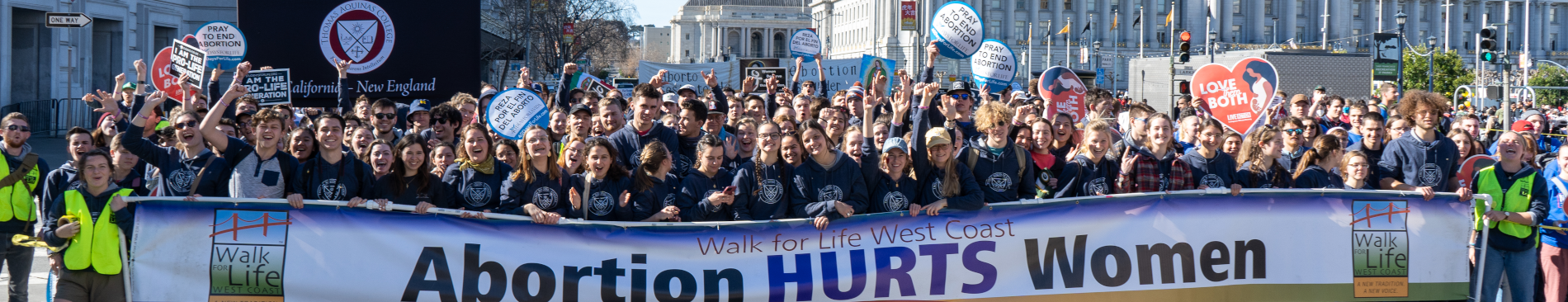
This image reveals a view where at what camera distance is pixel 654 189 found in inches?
235

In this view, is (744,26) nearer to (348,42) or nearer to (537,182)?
(348,42)

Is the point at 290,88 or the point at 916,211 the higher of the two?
the point at 290,88

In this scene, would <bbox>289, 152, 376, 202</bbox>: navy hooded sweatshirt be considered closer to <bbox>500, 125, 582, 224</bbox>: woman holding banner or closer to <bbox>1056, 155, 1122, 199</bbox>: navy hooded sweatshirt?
<bbox>500, 125, 582, 224</bbox>: woman holding banner

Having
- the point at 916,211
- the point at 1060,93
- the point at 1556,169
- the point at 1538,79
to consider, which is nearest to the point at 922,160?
the point at 916,211

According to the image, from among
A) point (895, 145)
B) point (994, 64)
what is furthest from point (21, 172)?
point (994, 64)

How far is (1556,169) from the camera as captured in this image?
638 centimetres

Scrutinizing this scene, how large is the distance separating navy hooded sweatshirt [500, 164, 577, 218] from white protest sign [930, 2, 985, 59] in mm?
7579

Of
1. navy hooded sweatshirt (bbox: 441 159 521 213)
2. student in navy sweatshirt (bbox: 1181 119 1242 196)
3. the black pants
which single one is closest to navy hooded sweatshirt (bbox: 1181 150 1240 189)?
student in navy sweatshirt (bbox: 1181 119 1242 196)

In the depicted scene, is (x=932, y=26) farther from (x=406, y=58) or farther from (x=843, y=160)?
(x=843, y=160)

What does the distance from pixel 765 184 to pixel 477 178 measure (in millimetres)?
1482

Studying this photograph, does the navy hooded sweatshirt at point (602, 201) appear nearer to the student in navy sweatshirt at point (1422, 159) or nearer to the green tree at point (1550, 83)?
the student in navy sweatshirt at point (1422, 159)

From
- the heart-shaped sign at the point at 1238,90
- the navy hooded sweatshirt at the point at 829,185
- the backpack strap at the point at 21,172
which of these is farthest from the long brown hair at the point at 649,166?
the heart-shaped sign at the point at 1238,90

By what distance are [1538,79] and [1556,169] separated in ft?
193

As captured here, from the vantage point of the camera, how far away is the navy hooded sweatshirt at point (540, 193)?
5.89m
